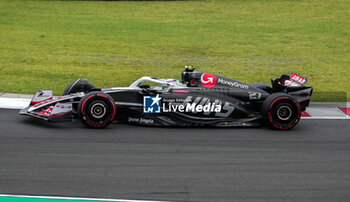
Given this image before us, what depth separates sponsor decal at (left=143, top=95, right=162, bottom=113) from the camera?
12.3 m

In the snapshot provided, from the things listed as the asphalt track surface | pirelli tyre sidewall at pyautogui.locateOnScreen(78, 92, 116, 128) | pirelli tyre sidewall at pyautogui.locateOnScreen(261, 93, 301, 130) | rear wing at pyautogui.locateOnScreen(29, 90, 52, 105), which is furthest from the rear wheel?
pirelli tyre sidewall at pyautogui.locateOnScreen(261, 93, 301, 130)

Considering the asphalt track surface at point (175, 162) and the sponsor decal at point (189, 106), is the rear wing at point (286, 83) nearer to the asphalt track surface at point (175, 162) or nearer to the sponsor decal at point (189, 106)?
the asphalt track surface at point (175, 162)

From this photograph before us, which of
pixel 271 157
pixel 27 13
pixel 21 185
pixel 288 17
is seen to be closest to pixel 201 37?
pixel 288 17

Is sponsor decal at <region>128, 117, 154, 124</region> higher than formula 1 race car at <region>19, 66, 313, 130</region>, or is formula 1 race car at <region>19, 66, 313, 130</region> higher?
formula 1 race car at <region>19, 66, 313, 130</region>

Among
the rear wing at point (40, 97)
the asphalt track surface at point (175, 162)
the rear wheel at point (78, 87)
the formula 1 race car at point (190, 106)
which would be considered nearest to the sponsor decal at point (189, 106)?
the formula 1 race car at point (190, 106)

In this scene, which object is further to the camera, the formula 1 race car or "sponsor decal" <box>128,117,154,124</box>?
"sponsor decal" <box>128,117,154,124</box>

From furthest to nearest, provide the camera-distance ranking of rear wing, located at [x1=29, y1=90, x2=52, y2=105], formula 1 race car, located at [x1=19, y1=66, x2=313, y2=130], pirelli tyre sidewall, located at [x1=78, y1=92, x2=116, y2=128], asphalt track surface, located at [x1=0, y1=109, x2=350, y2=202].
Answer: rear wing, located at [x1=29, y1=90, x2=52, y2=105] → formula 1 race car, located at [x1=19, y1=66, x2=313, y2=130] → pirelli tyre sidewall, located at [x1=78, y1=92, x2=116, y2=128] → asphalt track surface, located at [x1=0, y1=109, x2=350, y2=202]

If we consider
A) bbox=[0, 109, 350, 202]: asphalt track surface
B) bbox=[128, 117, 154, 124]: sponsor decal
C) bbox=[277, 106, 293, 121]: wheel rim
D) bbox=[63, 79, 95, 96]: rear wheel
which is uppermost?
bbox=[63, 79, 95, 96]: rear wheel

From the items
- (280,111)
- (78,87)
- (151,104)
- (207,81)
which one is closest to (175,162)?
(151,104)

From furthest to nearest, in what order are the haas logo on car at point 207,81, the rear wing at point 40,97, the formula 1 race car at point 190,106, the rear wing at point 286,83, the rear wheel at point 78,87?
the rear wheel at point 78,87 → the rear wing at point 286,83 → the rear wing at point 40,97 → the haas logo on car at point 207,81 → the formula 1 race car at point 190,106

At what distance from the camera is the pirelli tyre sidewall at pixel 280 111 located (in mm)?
12305

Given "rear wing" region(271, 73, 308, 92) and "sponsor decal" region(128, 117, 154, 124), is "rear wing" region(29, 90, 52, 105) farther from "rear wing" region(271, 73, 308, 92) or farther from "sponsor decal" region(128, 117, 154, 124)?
"rear wing" region(271, 73, 308, 92)

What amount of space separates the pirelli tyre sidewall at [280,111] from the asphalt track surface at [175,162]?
0.70 ft

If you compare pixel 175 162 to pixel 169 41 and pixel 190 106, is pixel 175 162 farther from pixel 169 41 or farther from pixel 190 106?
pixel 169 41
